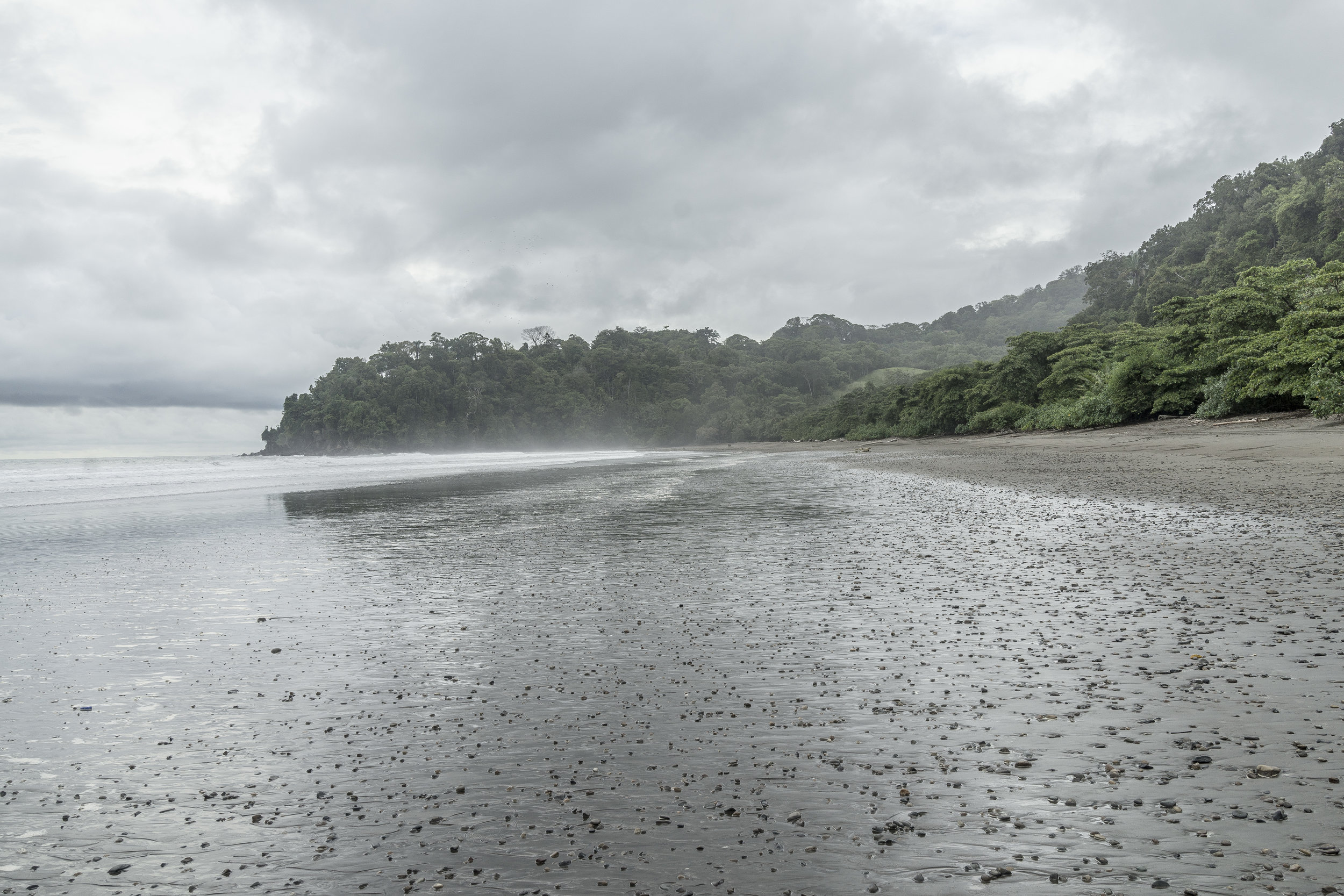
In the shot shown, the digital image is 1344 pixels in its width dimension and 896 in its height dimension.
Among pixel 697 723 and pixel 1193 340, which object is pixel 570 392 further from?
pixel 697 723

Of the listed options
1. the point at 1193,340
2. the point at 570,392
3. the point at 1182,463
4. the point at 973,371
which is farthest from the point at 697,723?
the point at 570,392

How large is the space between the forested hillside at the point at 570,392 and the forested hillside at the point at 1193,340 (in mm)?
38525

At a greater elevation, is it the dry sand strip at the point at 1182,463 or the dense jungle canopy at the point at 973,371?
the dense jungle canopy at the point at 973,371

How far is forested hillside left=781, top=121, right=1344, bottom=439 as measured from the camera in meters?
32.4

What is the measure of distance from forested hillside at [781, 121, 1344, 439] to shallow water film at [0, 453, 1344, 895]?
89.6 ft

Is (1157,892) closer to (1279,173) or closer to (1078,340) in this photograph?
(1078,340)

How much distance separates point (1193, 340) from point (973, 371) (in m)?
32.8

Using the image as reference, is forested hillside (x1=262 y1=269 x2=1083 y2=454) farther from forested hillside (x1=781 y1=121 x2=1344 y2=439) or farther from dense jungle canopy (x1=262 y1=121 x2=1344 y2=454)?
forested hillside (x1=781 y1=121 x2=1344 y2=439)

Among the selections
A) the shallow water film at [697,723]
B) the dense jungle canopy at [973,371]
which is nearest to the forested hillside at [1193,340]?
the dense jungle canopy at [973,371]

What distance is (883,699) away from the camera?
16.8 ft

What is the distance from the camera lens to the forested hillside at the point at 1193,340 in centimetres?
3244

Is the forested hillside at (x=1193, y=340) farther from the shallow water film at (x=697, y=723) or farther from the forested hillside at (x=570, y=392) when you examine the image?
the forested hillside at (x=570, y=392)

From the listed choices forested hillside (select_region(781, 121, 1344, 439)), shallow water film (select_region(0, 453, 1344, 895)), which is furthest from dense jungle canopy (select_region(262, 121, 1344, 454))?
shallow water film (select_region(0, 453, 1344, 895))

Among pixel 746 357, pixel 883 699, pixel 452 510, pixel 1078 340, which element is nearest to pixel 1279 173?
pixel 1078 340
